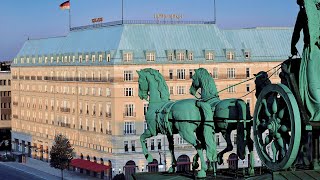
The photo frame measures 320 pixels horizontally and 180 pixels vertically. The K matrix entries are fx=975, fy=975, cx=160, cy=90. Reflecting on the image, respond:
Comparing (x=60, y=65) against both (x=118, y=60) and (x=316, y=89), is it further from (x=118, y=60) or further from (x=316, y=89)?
(x=316, y=89)

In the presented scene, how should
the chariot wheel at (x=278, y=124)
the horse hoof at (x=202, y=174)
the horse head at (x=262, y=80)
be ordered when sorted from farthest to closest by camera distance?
the horse hoof at (x=202, y=174), the horse head at (x=262, y=80), the chariot wheel at (x=278, y=124)

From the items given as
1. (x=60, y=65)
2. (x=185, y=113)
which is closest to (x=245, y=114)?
(x=185, y=113)

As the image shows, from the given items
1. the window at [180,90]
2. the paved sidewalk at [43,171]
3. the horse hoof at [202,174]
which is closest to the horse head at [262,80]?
the horse hoof at [202,174]

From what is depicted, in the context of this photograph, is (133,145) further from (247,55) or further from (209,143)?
(209,143)

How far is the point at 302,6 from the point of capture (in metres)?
31.3

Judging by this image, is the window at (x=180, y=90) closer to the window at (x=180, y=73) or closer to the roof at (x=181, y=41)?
the window at (x=180, y=73)

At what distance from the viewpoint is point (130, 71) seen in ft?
378

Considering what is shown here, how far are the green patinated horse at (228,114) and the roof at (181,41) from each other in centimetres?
7304

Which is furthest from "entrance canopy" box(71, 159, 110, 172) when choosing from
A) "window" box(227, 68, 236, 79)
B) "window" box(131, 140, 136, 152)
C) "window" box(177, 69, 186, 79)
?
"window" box(227, 68, 236, 79)

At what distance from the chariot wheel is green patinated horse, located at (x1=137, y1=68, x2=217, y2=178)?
5608 mm

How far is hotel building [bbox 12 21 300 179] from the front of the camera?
376ft

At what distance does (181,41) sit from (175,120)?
81281 millimetres

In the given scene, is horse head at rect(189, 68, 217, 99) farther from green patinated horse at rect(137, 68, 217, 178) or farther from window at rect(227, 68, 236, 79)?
window at rect(227, 68, 236, 79)

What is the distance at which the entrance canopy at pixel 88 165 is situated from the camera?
371 ft
